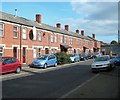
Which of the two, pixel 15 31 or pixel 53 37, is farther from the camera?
pixel 53 37

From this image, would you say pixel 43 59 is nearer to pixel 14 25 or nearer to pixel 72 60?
pixel 14 25

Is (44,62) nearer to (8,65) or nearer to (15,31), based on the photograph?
(15,31)

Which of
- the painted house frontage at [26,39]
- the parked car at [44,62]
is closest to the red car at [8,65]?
the parked car at [44,62]

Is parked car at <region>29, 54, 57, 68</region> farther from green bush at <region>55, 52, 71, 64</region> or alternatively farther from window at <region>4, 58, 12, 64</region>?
window at <region>4, 58, 12, 64</region>

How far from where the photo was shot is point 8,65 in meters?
22.7

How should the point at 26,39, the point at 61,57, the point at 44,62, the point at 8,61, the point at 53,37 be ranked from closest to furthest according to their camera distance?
the point at 8,61
the point at 44,62
the point at 26,39
the point at 61,57
the point at 53,37

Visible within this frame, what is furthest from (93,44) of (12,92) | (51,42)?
(12,92)

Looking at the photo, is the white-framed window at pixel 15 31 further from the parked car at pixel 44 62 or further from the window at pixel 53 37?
the window at pixel 53 37

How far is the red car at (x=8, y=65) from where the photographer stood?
72.2 feet

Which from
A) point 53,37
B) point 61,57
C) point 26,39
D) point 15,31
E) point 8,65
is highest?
point 53,37

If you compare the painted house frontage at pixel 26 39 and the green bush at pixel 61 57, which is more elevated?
the painted house frontage at pixel 26 39

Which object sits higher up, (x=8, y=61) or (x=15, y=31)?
(x=15, y=31)

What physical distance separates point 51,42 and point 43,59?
16.4 metres

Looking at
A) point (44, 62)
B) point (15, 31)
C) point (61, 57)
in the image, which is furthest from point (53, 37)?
point (44, 62)
